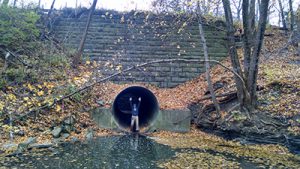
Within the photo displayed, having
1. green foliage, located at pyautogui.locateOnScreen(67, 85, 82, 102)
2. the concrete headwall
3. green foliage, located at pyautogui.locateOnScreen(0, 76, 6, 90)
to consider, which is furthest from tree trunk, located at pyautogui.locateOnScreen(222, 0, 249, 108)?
green foliage, located at pyautogui.locateOnScreen(0, 76, 6, 90)

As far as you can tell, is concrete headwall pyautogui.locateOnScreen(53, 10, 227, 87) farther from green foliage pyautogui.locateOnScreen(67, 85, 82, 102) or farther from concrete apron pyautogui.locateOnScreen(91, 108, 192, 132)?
concrete apron pyautogui.locateOnScreen(91, 108, 192, 132)

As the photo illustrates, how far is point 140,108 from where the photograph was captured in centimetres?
1666

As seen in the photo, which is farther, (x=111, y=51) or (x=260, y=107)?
(x=111, y=51)

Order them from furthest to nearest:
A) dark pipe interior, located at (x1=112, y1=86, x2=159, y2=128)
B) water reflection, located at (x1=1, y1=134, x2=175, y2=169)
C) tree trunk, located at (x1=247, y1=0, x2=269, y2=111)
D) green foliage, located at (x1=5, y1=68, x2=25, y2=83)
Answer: dark pipe interior, located at (x1=112, y1=86, x2=159, y2=128) → green foliage, located at (x1=5, y1=68, x2=25, y2=83) → tree trunk, located at (x1=247, y1=0, x2=269, y2=111) → water reflection, located at (x1=1, y1=134, x2=175, y2=169)

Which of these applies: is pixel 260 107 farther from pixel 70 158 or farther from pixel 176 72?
pixel 70 158

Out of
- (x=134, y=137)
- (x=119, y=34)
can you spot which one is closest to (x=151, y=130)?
(x=134, y=137)

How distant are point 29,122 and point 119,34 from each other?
927cm

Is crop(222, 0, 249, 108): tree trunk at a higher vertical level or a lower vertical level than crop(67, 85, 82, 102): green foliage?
higher

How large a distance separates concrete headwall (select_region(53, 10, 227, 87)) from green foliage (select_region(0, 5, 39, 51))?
3.27 meters

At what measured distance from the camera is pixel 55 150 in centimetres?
880

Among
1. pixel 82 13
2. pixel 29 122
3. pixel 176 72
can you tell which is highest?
pixel 82 13

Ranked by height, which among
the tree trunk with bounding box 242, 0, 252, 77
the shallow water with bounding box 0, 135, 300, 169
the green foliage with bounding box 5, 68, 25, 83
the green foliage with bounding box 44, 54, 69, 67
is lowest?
the shallow water with bounding box 0, 135, 300, 169

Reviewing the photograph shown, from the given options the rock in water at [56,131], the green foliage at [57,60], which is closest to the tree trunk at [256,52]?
the rock in water at [56,131]

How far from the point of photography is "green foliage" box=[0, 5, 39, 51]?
41.7 ft
